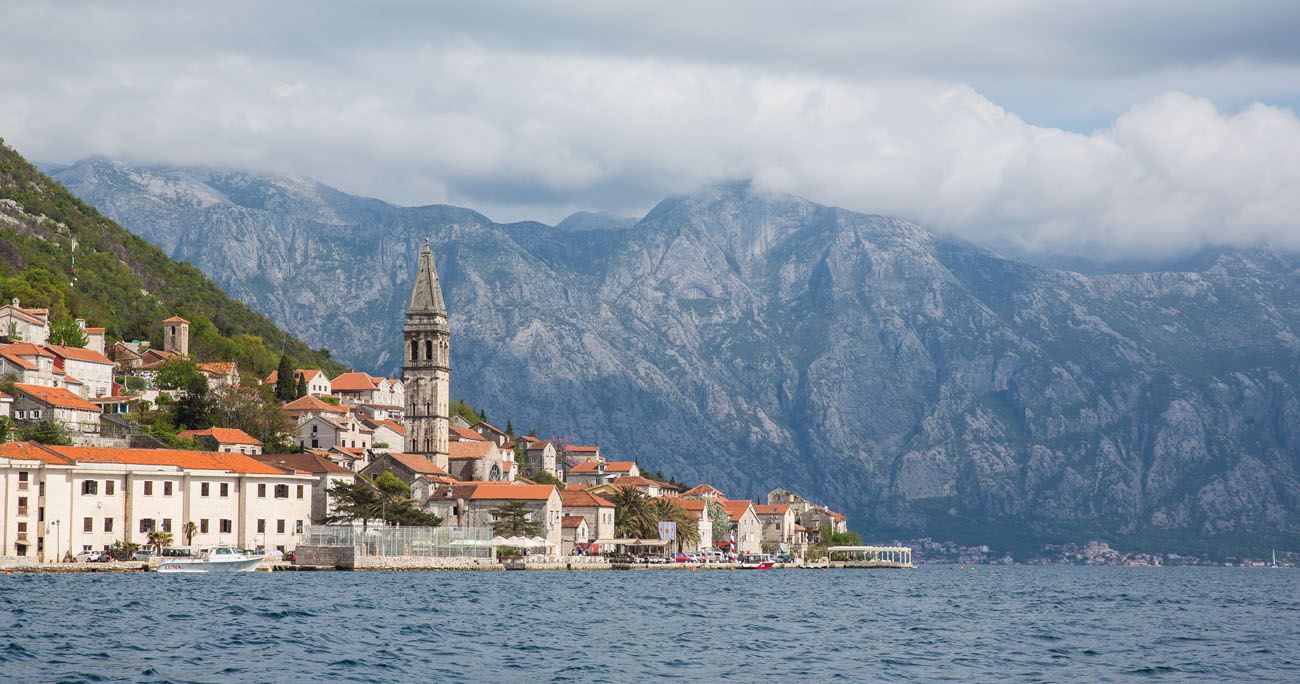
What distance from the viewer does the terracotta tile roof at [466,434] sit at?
177875 mm

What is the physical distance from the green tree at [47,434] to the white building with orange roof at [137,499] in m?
9.52

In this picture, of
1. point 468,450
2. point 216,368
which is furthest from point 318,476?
point 216,368

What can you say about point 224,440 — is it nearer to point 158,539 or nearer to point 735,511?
point 158,539

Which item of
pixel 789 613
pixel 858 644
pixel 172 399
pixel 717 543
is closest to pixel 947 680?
pixel 858 644

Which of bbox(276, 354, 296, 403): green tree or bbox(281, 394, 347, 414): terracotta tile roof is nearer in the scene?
bbox(281, 394, 347, 414): terracotta tile roof

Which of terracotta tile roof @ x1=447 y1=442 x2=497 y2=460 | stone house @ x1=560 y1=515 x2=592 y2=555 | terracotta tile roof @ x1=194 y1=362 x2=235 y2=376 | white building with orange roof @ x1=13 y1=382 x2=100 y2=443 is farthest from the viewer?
terracotta tile roof @ x1=447 y1=442 x2=497 y2=460

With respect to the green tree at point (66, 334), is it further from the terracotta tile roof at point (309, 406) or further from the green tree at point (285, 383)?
the green tree at point (285, 383)

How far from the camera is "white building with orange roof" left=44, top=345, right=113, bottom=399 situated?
138 meters

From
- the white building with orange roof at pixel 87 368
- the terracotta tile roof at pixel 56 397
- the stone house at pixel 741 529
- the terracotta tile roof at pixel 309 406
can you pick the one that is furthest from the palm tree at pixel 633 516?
the terracotta tile roof at pixel 56 397

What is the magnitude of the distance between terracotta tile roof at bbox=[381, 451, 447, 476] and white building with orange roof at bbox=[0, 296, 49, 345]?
114 ft

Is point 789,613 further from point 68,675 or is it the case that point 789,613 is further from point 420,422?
point 420,422

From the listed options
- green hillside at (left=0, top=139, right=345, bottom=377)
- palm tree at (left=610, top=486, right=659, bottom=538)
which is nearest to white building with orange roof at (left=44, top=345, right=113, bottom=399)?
green hillside at (left=0, top=139, right=345, bottom=377)

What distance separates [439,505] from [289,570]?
31.7 meters

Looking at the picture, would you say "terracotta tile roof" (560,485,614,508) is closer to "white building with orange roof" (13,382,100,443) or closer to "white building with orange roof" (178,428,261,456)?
"white building with orange roof" (178,428,261,456)
